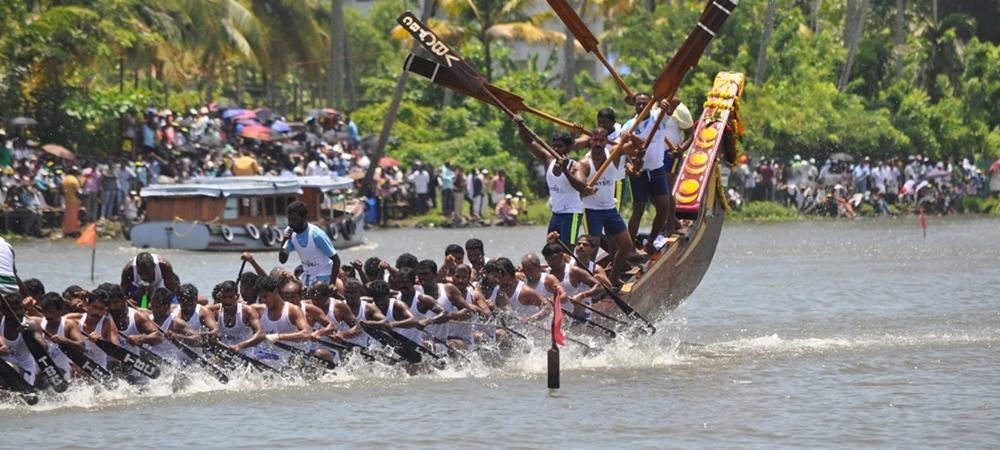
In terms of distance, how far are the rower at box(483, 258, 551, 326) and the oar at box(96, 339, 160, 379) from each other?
3.26 m

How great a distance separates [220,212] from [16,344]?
20.7m

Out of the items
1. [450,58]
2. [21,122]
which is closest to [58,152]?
[21,122]

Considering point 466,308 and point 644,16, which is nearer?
point 466,308

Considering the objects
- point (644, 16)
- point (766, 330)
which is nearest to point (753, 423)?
point (766, 330)

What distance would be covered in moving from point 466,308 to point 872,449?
175 inches

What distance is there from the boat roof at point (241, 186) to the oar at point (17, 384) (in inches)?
784

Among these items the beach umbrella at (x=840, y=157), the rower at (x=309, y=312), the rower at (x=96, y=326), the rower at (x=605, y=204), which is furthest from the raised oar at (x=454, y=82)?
the beach umbrella at (x=840, y=157)

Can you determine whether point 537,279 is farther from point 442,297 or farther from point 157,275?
point 157,275

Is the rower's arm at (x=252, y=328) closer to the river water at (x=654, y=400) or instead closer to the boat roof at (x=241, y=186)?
the river water at (x=654, y=400)

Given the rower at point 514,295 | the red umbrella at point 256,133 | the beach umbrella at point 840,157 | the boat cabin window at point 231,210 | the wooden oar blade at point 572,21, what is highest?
the wooden oar blade at point 572,21

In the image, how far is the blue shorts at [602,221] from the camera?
18359mm

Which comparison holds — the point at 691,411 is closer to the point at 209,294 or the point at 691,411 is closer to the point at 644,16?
the point at 209,294

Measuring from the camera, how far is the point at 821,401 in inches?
616

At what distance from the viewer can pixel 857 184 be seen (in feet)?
158
